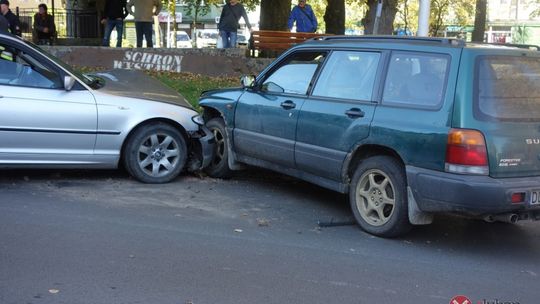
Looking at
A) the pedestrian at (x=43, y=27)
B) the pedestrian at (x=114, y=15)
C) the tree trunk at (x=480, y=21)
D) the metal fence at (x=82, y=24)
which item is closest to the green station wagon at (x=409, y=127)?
the pedestrian at (x=114, y=15)

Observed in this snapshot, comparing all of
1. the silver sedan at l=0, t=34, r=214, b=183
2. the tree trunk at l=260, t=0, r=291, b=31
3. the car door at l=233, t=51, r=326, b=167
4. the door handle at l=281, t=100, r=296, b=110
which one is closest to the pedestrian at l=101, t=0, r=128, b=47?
the tree trunk at l=260, t=0, r=291, b=31

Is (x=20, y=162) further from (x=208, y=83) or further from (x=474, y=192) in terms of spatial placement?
(x=208, y=83)

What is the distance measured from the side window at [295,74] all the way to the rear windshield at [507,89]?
187 cm

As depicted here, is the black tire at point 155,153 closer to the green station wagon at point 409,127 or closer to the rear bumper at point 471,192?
the green station wagon at point 409,127

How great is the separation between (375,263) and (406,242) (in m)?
0.74

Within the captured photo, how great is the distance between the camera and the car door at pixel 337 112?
577 centimetres

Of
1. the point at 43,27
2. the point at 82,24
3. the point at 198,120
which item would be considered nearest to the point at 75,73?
the point at 198,120

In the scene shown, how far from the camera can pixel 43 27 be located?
17781 mm

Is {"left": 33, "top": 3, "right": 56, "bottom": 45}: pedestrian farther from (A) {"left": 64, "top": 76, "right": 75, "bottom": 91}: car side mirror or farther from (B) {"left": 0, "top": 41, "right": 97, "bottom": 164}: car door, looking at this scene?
(A) {"left": 64, "top": 76, "right": 75, "bottom": 91}: car side mirror

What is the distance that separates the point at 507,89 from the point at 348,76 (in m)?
1.57

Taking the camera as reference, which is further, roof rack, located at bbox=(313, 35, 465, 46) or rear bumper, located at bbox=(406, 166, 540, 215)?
roof rack, located at bbox=(313, 35, 465, 46)

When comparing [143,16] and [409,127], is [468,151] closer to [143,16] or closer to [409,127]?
[409,127]

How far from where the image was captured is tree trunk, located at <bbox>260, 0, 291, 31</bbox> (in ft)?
56.2

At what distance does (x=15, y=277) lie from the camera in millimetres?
4410
